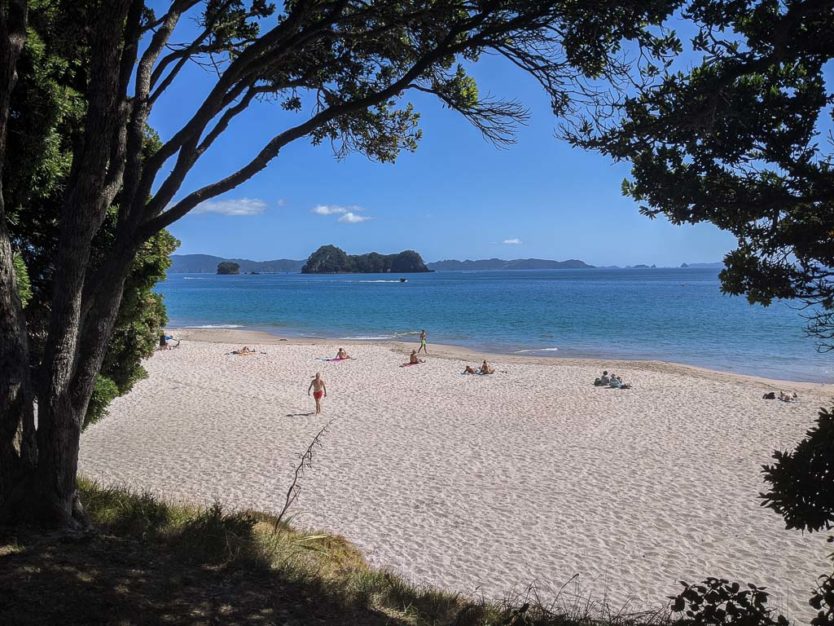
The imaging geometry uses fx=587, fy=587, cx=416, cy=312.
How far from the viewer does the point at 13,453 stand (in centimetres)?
444

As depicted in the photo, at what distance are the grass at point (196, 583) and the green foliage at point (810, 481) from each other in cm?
185

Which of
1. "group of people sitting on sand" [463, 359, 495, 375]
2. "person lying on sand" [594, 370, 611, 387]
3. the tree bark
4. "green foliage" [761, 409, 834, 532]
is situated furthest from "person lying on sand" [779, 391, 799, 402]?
the tree bark

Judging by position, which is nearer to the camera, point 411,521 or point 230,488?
point 411,521

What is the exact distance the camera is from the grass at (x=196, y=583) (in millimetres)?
3605

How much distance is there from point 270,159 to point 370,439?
33.9 feet

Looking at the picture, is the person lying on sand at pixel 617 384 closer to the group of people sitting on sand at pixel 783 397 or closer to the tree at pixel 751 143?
the group of people sitting on sand at pixel 783 397

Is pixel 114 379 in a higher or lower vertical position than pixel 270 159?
lower

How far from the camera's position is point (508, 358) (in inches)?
1286

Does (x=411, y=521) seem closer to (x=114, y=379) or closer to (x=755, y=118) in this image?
(x=114, y=379)

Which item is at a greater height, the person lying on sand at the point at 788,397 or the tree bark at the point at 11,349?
the tree bark at the point at 11,349

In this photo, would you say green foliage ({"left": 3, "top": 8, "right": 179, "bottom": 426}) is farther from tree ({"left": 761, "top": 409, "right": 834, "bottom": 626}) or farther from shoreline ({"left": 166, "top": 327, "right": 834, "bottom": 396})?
shoreline ({"left": 166, "top": 327, "right": 834, "bottom": 396})

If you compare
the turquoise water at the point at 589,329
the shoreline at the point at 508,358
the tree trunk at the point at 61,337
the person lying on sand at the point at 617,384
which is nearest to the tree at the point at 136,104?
the tree trunk at the point at 61,337

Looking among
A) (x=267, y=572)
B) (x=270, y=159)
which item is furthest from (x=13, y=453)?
(x=270, y=159)

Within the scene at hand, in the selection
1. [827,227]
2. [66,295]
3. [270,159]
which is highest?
[270,159]
